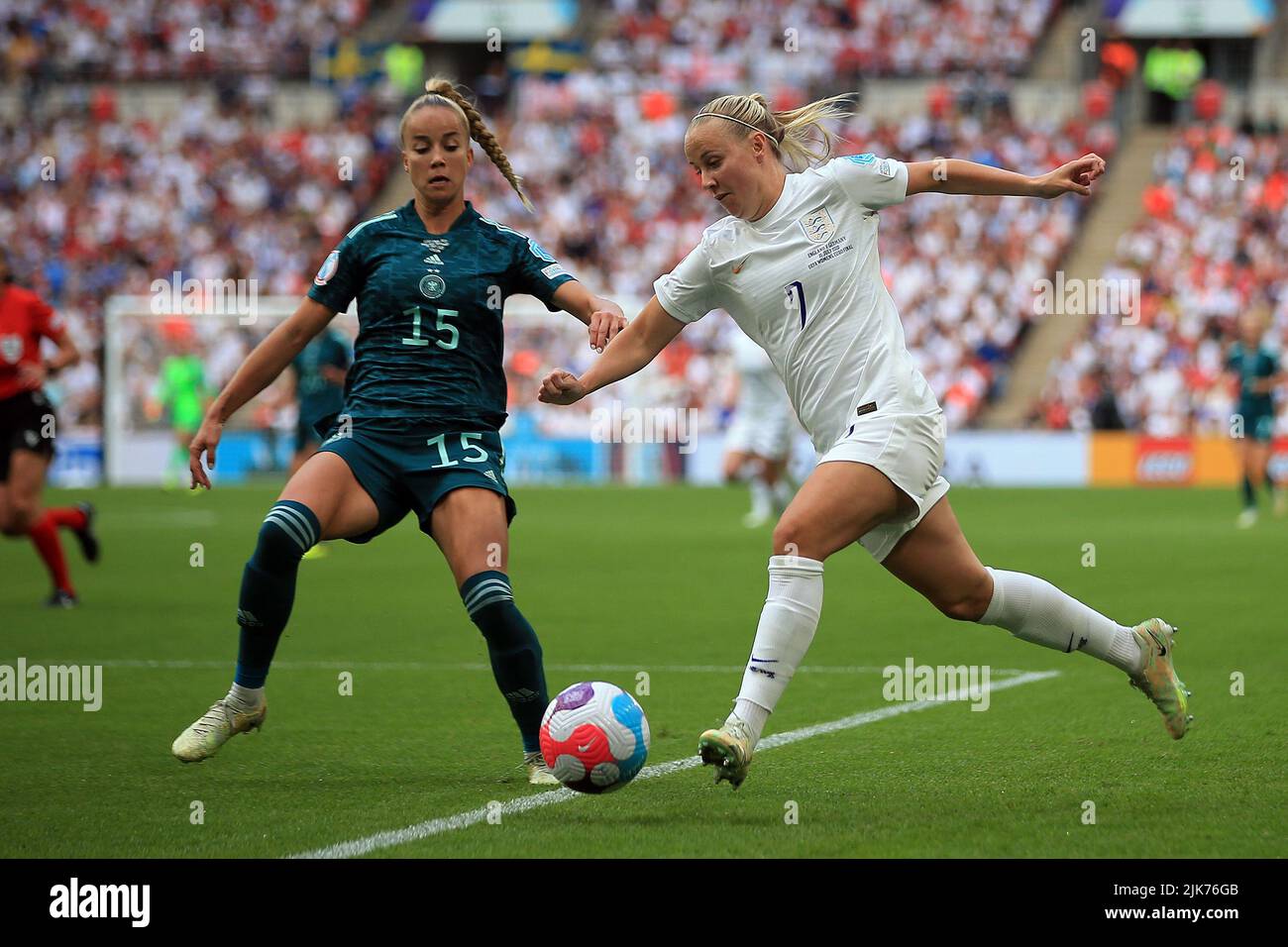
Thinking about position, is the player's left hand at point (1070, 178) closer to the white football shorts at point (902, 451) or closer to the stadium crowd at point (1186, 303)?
the white football shorts at point (902, 451)

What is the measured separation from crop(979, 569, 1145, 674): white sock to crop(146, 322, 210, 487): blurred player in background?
25451mm

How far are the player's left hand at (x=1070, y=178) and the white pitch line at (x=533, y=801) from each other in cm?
227

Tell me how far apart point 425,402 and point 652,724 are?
1937 millimetres

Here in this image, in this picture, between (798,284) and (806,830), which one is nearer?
(806,830)

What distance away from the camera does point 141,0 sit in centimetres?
4350

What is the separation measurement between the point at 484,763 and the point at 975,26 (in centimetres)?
3553

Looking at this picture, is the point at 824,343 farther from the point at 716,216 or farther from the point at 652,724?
the point at 716,216

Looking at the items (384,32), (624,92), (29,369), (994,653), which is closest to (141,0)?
(384,32)

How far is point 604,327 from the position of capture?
6230 mm

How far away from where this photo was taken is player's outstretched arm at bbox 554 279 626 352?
6234mm

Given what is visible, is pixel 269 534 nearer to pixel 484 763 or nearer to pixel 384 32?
→ pixel 484 763


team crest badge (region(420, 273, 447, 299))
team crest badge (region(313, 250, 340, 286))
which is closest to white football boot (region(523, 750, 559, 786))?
team crest badge (region(420, 273, 447, 299))

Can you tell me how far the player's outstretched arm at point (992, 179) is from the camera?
19.7ft
